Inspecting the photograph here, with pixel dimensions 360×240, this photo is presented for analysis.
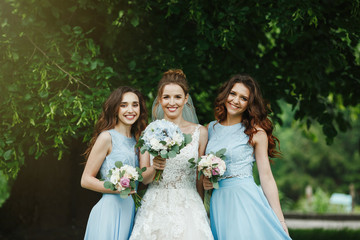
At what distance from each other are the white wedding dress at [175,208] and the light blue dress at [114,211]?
0.10 metres

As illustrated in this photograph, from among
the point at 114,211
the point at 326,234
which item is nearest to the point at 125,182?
the point at 114,211

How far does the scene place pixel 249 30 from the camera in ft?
20.2

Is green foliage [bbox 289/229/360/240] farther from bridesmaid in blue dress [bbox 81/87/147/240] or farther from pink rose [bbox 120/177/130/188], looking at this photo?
pink rose [bbox 120/177/130/188]

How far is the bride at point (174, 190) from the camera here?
11.7 ft

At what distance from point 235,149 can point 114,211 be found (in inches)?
49.3

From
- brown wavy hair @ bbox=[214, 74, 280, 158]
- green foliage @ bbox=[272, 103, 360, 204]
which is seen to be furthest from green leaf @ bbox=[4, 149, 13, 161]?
green foliage @ bbox=[272, 103, 360, 204]

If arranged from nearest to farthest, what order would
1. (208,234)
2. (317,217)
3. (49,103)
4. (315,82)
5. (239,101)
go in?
(208,234) → (239,101) → (49,103) → (315,82) → (317,217)

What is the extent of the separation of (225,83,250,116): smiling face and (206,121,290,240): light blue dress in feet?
0.54

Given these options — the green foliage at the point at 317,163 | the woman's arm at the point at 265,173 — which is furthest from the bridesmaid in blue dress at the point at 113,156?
the green foliage at the point at 317,163

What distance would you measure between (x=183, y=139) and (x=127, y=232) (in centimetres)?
104

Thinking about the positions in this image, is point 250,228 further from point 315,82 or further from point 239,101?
point 315,82

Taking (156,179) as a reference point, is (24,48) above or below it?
above

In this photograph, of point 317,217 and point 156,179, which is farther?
point 317,217

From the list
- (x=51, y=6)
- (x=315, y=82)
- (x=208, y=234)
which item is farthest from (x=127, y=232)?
(x=315, y=82)
